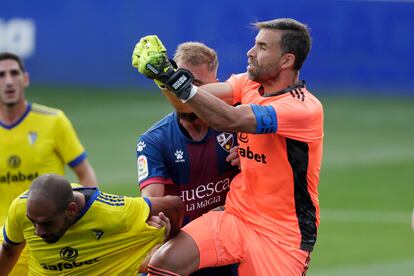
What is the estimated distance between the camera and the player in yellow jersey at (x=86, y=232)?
806 cm

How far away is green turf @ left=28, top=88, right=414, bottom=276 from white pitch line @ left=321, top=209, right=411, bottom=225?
0.02 meters

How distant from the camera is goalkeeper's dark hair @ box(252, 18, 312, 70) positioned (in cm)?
882

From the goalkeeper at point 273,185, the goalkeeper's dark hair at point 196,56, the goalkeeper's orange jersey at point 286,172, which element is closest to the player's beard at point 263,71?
the goalkeeper at point 273,185

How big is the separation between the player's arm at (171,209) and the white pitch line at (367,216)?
8246mm

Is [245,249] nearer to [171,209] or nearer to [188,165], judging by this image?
[171,209]

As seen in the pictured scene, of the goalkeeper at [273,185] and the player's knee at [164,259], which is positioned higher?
the goalkeeper at [273,185]

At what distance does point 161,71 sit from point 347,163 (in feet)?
42.7

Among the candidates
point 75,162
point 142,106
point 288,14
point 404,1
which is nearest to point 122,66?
point 142,106

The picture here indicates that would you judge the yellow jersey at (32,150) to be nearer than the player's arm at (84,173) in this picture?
Yes

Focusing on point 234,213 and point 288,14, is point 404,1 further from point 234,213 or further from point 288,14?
point 234,213

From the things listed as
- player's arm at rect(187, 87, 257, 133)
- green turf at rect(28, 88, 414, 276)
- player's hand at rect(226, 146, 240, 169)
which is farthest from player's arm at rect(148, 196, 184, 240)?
green turf at rect(28, 88, 414, 276)

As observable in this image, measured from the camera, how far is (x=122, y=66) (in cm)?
2739

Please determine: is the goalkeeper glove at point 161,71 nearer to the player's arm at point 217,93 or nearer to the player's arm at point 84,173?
the player's arm at point 217,93

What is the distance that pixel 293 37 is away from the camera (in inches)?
348
